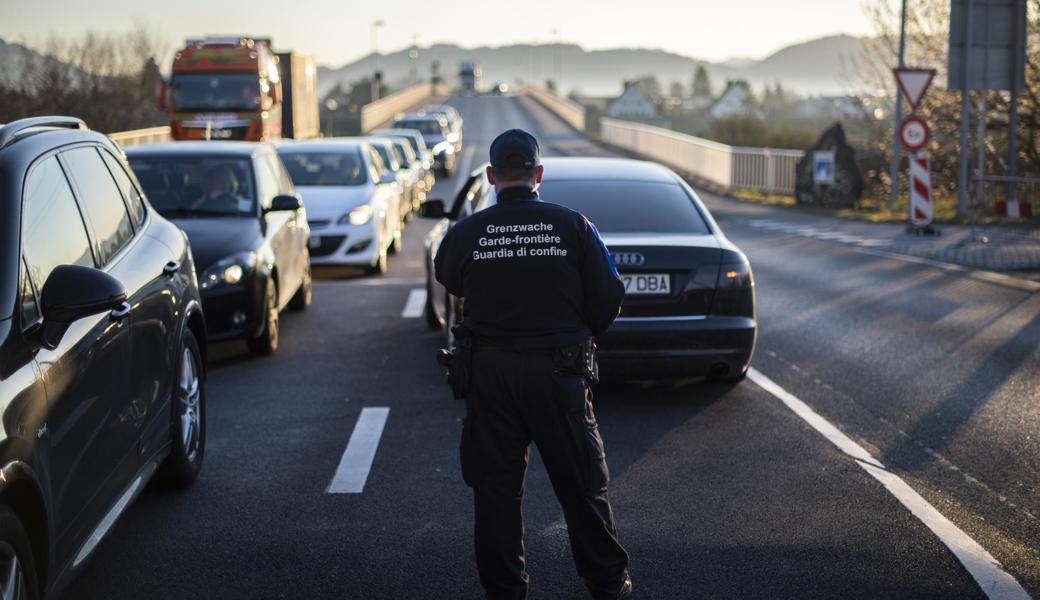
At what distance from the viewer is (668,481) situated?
6.19 meters

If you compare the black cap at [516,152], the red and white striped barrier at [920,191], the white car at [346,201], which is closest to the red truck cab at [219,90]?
the white car at [346,201]

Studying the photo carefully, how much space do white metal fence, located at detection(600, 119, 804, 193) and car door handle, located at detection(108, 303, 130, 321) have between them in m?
27.3

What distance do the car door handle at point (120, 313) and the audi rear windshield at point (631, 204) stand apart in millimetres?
3672

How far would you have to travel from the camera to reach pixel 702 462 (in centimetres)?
657

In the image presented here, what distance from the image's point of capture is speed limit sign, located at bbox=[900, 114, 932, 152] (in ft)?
68.8

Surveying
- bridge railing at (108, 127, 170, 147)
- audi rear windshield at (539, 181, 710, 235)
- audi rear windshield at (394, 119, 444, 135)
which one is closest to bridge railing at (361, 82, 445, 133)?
audi rear windshield at (394, 119, 444, 135)

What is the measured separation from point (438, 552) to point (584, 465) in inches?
44.6

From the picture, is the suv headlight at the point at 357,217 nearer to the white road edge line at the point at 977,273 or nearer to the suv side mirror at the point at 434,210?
the suv side mirror at the point at 434,210

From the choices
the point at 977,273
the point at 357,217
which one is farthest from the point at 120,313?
the point at 977,273

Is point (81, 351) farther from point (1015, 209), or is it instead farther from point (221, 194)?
point (1015, 209)

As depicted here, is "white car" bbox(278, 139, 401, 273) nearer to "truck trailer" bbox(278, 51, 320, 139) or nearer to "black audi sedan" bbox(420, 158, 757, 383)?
"black audi sedan" bbox(420, 158, 757, 383)

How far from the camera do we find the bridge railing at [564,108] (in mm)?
77250

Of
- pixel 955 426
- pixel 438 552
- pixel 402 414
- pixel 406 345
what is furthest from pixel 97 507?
pixel 406 345

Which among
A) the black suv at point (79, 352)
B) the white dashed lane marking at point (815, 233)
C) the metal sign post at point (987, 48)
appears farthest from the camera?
the metal sign post at point (987, 48)
